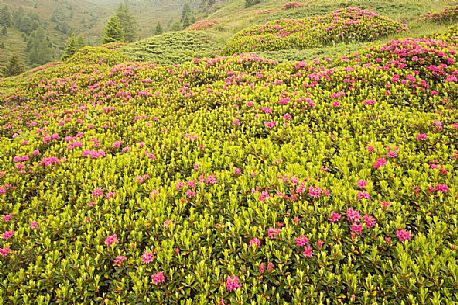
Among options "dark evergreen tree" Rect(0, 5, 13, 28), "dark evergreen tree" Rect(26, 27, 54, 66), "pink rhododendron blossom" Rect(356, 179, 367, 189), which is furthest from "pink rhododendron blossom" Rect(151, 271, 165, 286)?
"dark evergreen tree" Rect(0, 5, 13, 28)

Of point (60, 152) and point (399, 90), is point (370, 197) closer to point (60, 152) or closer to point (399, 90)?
point (399, 90)

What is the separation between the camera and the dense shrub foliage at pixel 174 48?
74.8 ft

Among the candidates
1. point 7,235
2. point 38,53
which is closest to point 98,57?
point 7,235

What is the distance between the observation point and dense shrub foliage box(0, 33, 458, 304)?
3924 mm

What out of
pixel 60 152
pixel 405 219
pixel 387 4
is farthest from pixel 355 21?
pixel 60 152

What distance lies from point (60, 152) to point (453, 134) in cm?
1070

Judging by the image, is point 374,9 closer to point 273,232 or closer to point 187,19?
point 273,232

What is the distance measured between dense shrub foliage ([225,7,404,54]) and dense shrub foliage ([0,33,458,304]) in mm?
9768

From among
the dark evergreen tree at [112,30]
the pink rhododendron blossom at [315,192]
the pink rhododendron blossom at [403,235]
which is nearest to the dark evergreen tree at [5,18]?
the dark evergreen tree at [112,30]

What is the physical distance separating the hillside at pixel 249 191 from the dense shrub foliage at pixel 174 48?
12139mm

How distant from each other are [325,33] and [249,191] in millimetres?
18830

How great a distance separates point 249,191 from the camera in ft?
18.5

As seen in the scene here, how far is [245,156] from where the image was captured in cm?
705

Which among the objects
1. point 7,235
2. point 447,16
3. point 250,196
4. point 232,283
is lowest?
point 232,283
